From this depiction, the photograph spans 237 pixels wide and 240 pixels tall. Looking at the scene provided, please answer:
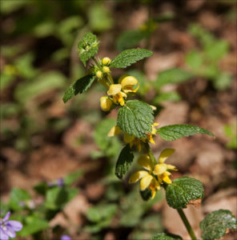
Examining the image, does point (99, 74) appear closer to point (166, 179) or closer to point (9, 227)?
point (166, 179)

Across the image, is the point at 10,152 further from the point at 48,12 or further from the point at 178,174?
the point at 48,12

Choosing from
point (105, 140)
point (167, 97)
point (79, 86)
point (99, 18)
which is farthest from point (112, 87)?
point (99, 18)

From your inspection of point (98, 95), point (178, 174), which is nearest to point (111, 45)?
point (98, 95)

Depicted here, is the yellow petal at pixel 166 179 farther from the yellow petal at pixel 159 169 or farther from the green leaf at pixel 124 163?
the green leaf at pixel 124 163

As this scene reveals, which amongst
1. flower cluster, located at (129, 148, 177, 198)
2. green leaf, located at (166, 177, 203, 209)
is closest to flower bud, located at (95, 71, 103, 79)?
flower cluster, located at (129, 148, 177, 198)

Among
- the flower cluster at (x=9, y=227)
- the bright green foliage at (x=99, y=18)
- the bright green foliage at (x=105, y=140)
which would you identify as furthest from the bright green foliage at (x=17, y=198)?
the bright green foliage at (x=99, y=18)
